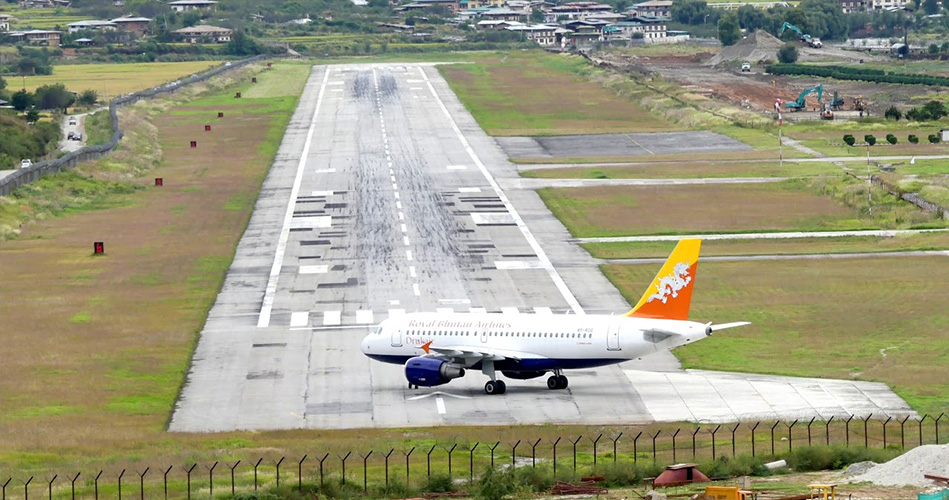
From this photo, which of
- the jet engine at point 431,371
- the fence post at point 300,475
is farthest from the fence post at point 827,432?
the fence post at point 300,475

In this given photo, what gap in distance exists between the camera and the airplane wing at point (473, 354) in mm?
A: 65688

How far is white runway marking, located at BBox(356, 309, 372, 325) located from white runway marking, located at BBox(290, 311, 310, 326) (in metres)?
2.66

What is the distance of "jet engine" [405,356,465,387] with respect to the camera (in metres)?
66.5

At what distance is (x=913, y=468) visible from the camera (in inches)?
1832

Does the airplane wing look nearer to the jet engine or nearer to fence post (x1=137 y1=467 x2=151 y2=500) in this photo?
the jet engine

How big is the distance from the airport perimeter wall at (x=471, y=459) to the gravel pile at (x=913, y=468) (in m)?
3.88

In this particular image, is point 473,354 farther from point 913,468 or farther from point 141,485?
point 913,468

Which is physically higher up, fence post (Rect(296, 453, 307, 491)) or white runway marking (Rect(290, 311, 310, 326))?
fence post (Rect(296, 453, 307, 491))

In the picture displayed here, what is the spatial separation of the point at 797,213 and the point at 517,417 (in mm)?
59785

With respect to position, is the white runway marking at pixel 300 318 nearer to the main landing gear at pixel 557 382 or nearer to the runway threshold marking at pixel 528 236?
the runway threshold marking at pixel 528 236

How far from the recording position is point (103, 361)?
246 ft

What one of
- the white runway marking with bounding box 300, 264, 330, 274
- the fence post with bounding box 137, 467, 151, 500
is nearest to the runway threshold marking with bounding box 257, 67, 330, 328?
the white runway marking with bounding box 300, 264, 330, 274

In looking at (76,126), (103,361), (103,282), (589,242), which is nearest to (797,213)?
(589,242)

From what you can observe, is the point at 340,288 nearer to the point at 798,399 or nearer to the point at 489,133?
the point at 798,399
